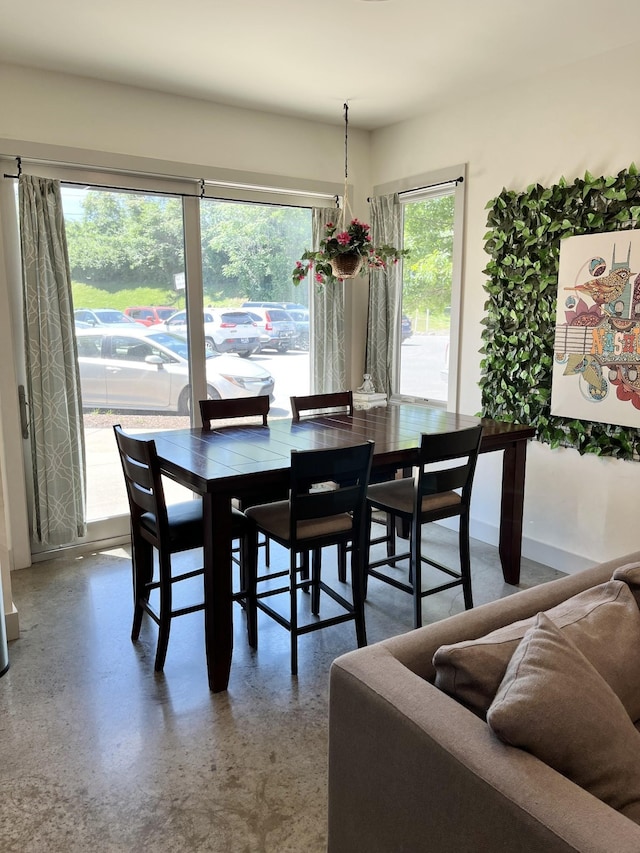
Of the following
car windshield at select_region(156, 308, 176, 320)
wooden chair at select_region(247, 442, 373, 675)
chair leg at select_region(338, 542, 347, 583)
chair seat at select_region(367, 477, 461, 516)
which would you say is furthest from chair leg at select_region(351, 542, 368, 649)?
car windshield at select_region(156, 308, 176, 320)

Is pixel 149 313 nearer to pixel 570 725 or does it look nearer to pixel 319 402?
pixel 319 402

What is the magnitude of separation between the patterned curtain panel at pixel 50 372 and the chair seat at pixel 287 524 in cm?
156

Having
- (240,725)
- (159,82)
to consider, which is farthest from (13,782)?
(159,82)

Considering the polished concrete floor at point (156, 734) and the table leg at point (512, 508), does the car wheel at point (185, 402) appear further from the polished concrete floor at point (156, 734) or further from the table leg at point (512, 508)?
the table leg at point (512, 508)

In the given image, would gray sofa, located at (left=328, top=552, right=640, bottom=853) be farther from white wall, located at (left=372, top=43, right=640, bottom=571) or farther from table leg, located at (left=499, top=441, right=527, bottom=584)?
white wall, located at (left=372, top=43, right=640, bottom=571)

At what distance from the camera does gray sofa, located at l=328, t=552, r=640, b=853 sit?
3.49 feet

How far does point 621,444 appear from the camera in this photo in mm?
3434

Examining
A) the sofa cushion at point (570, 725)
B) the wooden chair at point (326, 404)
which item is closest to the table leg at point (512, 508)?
the wooden chair at point (326, 404)

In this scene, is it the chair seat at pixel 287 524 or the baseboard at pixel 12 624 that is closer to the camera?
the chair seat at pixel 287 524

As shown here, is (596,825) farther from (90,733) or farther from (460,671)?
(90,733)

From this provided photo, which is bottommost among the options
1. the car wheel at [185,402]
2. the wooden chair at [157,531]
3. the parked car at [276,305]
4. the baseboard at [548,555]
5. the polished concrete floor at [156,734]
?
the polished concrete floor at [156,734]

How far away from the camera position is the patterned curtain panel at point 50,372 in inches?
143

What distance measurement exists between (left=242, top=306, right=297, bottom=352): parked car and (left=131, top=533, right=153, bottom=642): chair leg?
213 centimetres

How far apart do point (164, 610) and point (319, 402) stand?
5.53 feet
